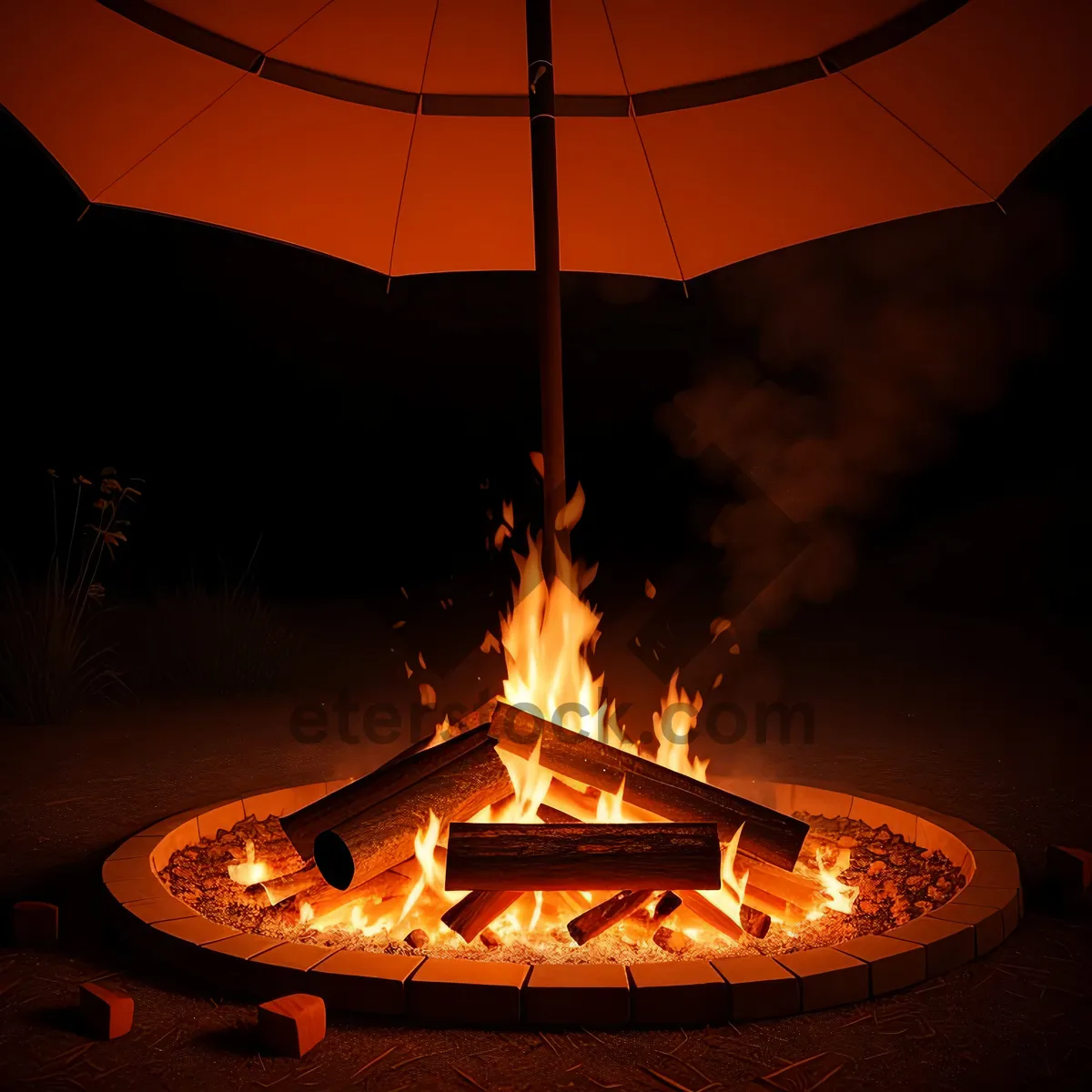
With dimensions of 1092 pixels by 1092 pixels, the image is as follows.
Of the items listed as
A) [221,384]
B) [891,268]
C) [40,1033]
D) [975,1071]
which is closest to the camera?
[975,1071]

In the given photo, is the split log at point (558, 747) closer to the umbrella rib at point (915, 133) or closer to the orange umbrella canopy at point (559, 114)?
the orange umbrella canopy at point (559, 114)

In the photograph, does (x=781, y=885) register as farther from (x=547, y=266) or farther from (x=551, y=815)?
(x=547, y=266)

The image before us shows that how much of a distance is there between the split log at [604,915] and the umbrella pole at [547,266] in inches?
35.8

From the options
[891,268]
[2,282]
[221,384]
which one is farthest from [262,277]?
[891,268]

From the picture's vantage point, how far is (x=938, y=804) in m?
3.95

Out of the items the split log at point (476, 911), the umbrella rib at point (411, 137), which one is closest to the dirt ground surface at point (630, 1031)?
the split log at point (476, 911)

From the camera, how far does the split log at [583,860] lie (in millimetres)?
2484

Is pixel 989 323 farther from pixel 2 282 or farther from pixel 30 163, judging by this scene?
pixel 2 282

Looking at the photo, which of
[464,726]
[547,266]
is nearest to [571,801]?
[464,726]

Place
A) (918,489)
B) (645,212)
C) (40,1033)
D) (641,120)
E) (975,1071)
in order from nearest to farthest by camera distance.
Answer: (975,1071), (40,1033), (641,120), (645,212), (918,489)

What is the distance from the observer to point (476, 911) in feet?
8.32

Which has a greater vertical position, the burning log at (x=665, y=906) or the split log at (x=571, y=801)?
the split log at (x=571, y=801)

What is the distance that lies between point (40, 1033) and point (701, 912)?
4.89 ft

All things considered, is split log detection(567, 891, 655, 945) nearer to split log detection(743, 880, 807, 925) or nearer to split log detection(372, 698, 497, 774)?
split log detection(743, 880, 807, 925)
